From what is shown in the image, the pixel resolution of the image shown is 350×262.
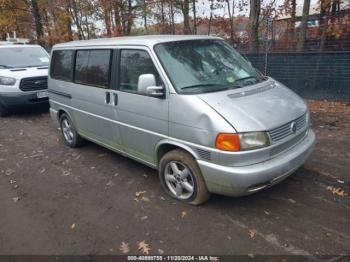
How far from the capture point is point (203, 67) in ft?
13.4

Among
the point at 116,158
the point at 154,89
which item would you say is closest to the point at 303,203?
the point at 154,89

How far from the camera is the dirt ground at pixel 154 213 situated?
10.8 feet

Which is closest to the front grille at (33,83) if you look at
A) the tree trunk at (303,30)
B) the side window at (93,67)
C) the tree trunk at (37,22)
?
the side window at (93,67)

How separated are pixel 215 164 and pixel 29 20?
23.5 meters

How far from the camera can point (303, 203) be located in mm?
3877

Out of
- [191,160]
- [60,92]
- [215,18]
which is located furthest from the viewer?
[215,18]

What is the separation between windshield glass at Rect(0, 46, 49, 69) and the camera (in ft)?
31.1

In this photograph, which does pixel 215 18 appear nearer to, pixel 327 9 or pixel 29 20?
pixel 327 9

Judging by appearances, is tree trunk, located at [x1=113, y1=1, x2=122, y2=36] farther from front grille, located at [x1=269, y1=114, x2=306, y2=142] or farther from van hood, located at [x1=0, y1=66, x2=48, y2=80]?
front grille, located at [x1=269, y1=114, x2=306, y2=142]

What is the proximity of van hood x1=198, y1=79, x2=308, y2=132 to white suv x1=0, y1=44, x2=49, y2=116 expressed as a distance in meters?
6.60

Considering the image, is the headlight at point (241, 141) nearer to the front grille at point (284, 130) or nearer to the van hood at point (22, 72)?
the front grille at point (284, 130)

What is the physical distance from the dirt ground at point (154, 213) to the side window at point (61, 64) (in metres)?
1.55

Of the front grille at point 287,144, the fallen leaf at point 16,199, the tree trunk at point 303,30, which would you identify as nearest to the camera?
the front grille at point 287,144

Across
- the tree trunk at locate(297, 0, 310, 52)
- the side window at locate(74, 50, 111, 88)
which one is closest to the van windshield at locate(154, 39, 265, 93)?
the side window at locate(74, 50, 111, 88)
